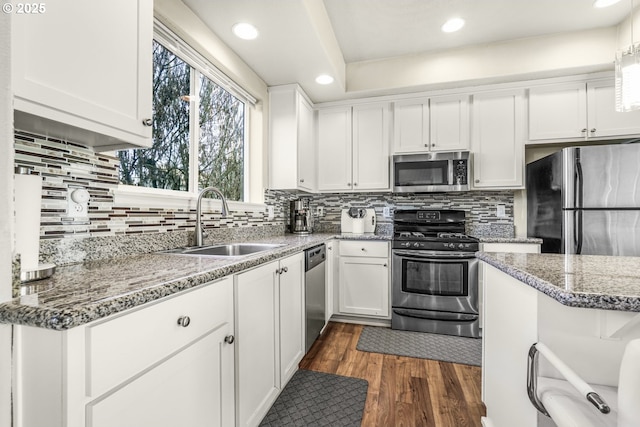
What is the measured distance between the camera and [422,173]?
9.54ft

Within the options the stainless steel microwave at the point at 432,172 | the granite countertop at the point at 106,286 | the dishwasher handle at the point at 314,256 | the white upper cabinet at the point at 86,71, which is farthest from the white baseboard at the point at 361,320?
the white upper cabinet at the point at 86,71

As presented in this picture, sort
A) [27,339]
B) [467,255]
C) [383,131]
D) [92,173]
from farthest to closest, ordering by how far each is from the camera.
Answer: [383,131], [467,255], [92,173], [27,339]

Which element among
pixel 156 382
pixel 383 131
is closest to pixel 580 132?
pixel 383 131

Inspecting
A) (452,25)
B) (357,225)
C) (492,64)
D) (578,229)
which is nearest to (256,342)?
(357,225)

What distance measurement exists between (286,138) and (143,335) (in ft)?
7.58

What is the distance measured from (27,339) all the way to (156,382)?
1.03ft

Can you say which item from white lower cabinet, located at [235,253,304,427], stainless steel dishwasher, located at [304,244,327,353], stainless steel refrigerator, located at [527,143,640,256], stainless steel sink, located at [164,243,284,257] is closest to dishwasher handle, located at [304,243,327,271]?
stainless steel dishwasher, located at [304,244,327,353]

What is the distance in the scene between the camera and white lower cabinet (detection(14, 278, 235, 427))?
608mm

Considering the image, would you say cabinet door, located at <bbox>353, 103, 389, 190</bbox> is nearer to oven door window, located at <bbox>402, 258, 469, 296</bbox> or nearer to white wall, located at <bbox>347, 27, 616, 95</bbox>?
white wall, located at <bbox>347, 27, 616, 95</bbox>

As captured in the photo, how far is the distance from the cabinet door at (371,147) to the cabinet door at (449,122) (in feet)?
1.52

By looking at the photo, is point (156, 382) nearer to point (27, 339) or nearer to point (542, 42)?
point (27, 339)

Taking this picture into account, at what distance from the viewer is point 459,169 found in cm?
280

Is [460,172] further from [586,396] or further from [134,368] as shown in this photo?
[134,368]

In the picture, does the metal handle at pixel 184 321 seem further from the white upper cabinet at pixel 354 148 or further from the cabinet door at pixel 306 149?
the white upper cabinet at pixel 354 148
